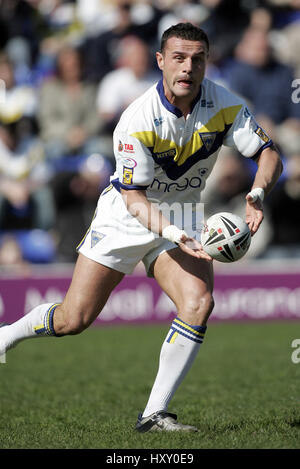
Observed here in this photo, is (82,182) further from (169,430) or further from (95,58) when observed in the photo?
(169,430)

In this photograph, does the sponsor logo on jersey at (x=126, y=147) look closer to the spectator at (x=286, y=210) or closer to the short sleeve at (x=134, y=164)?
the short sleeve at (x=134, y=164)

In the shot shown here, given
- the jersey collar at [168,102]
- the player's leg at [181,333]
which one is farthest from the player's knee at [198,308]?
the jersey collar at [168,102]

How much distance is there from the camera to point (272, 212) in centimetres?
1196

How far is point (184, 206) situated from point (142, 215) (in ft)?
1.52

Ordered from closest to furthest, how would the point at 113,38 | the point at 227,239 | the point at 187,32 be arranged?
1. the point at 227,239
2. the point at 187,32
3. the point at 113,38

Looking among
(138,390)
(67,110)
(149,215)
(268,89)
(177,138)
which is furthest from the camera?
(67,110)

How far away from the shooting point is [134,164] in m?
5.00

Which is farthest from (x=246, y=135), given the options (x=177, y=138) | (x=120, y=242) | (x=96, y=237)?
(x=96, y=237)

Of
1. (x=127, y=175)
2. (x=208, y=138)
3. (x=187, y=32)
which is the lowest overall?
(x=127, y=175)

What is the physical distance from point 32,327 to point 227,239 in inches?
64.9

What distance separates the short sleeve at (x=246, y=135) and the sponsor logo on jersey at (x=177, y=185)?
0.34m

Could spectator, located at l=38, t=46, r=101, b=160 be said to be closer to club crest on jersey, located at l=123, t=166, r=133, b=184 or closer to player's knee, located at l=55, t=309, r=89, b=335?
player's knee, located at l=55, t=309, r=89, b=335

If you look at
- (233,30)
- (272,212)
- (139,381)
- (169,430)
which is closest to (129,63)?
(233,30)

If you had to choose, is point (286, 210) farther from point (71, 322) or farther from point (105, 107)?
point (71, 322)
